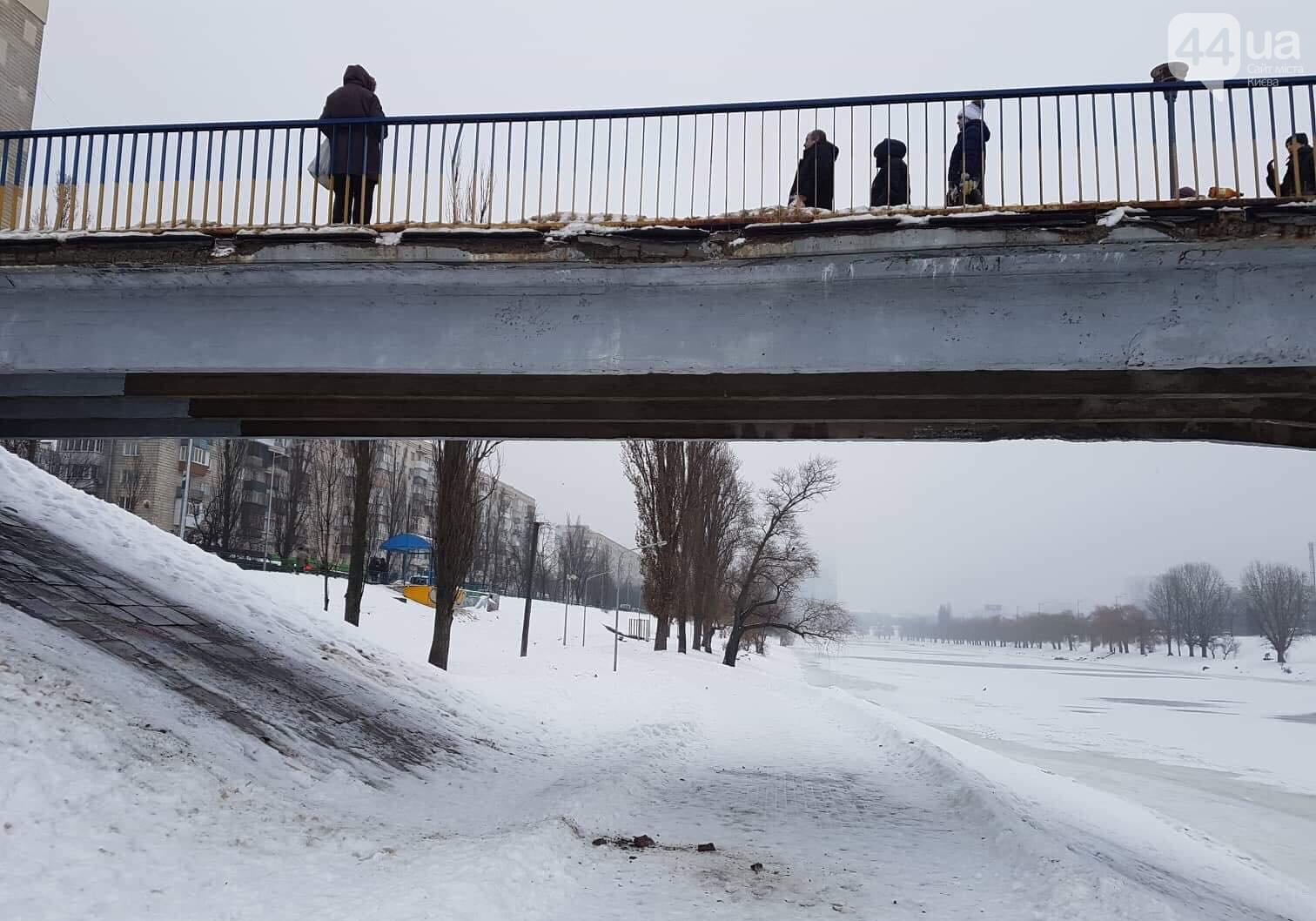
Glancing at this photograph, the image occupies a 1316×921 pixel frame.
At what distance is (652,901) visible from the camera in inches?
243

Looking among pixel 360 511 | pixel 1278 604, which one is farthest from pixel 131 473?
pixel 1278 604

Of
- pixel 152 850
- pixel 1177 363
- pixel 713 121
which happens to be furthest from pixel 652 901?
pixel 713 121

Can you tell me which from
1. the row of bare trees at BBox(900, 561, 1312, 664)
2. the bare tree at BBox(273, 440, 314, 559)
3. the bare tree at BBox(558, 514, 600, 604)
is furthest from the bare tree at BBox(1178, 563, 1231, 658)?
the bare tree at BBox(273, 440, 314, 559)

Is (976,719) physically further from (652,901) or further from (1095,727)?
(652,901)

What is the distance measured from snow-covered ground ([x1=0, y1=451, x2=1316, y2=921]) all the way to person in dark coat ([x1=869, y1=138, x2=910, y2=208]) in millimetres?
6205

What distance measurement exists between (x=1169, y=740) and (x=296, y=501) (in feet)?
133

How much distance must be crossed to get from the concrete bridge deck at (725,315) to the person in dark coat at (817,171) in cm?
127

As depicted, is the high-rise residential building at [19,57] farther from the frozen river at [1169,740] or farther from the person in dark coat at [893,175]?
the frozen river at [1169,740]

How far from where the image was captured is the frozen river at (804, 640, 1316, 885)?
12.7 m

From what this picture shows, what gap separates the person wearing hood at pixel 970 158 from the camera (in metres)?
9.14

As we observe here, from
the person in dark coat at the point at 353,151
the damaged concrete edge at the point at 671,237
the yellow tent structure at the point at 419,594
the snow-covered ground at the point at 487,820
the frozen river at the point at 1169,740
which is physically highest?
the person in dark coat at the point at 353,151

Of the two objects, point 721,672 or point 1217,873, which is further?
point 721,672

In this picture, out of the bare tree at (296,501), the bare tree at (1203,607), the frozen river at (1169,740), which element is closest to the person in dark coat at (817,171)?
the frozen river at (1169,740)

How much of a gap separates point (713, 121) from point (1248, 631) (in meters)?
168
